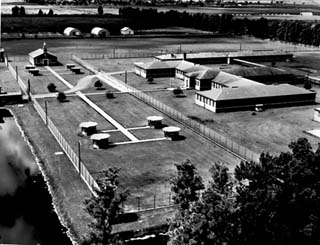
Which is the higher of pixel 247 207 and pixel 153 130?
pixel 247 207

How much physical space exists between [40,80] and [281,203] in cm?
5875

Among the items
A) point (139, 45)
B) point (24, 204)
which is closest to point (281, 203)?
point (24, 204)

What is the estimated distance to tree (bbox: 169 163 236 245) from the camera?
23000mm

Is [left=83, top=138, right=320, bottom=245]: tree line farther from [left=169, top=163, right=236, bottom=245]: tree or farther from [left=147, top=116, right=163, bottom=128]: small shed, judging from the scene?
[left=147, top=116, right=163, bottom=128]: small shed

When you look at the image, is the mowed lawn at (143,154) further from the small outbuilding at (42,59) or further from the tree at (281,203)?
the small outbuilding at (42,59)

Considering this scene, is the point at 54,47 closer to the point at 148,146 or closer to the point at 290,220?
the point at 148,146

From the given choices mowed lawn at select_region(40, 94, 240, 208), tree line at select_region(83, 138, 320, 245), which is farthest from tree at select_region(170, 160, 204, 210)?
mowed lawn at select_region(40, 94, 240, 208)

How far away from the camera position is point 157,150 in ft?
150

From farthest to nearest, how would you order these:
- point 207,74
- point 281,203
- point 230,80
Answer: point 207,74
point 230,80
point 281,203

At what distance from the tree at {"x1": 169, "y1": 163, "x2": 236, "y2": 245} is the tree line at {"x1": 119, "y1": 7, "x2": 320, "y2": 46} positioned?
11554 centimetres

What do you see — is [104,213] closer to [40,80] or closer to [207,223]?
[207,223]

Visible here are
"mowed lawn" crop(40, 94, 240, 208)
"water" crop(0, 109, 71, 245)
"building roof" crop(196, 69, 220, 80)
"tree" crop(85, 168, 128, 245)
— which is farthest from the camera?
"building roof" crop(196, 69, 220, 80)

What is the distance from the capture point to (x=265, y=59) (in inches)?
3986

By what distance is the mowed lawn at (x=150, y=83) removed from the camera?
7469 cm
